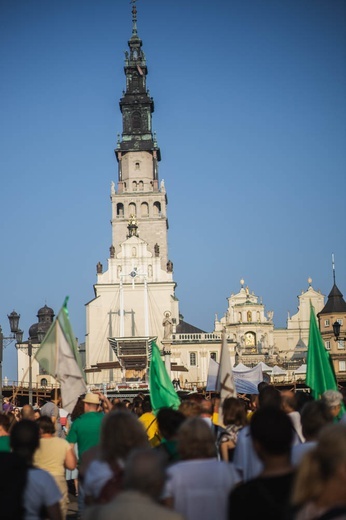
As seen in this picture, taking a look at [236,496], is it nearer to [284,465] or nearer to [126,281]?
[284,465]

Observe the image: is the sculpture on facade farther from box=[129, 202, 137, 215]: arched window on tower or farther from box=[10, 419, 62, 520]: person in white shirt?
box=[10, 419, 62, 520]: person in white shirt

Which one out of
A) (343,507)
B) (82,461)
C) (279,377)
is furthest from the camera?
(279,377)

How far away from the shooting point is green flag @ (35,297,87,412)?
11.2 metres

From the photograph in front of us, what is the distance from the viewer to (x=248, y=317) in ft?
347

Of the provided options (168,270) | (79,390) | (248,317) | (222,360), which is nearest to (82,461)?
(79,390)

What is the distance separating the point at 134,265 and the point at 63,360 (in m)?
83.5

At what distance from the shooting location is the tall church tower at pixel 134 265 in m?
87.5

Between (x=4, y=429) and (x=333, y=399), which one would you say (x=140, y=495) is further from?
(x=333, y=399)

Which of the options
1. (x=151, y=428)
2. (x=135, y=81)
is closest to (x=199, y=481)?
(x=151, y=428)

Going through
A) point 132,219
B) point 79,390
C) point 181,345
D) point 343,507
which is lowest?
point 343,507

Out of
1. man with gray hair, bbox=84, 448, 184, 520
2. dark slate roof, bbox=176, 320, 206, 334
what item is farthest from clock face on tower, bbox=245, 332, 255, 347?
man with gray hair, bbox=84, 448, 184, 520

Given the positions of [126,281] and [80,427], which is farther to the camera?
[126,281]

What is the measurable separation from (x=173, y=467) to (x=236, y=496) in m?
1.10

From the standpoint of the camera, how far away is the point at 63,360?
11.3 m
